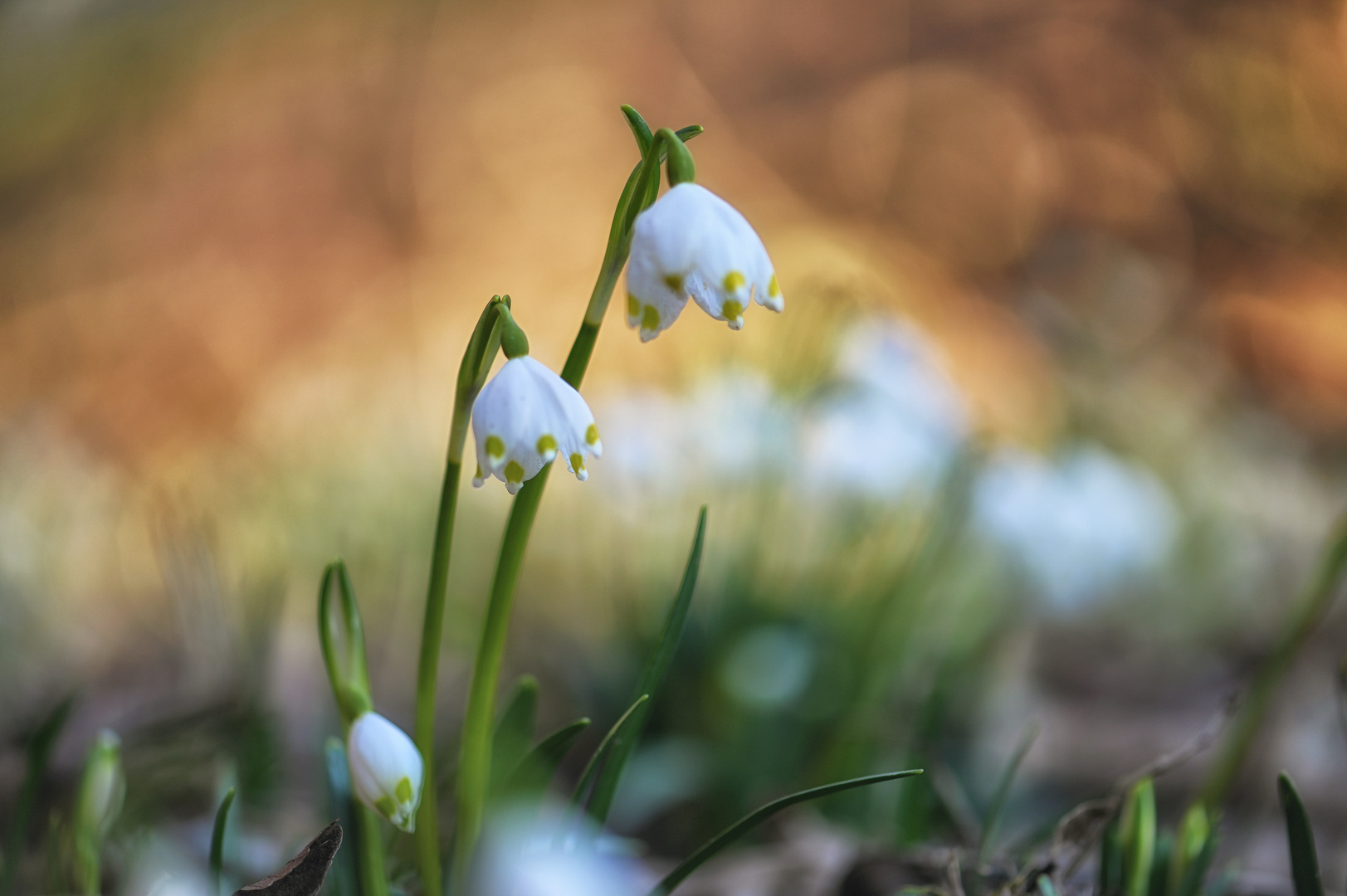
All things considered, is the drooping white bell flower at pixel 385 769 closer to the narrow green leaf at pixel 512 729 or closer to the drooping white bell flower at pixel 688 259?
the narrow green leaf at pixel 512 729

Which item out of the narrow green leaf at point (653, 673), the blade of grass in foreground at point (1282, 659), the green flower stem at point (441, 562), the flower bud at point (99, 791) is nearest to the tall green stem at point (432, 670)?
the green flower stem at point (441, 562)

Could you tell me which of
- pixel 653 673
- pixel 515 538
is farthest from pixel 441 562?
pixel 653 673

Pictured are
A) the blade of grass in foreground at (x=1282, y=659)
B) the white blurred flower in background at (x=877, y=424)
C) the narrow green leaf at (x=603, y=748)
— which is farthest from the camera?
the white blurred flower in background at (x=877, y=424)

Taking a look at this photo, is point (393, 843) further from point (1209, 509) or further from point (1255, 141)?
point (1255, 141)

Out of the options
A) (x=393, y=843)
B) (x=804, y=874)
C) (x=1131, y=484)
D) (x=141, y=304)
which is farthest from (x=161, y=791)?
(x=141, y=304)

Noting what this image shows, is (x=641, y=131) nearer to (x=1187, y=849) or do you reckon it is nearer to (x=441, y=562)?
(x=441, y=562)

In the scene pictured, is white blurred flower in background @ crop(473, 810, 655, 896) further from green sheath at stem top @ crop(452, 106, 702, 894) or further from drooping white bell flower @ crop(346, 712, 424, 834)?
drooping white bell flower @ crop(346, 712, 424, 834)
